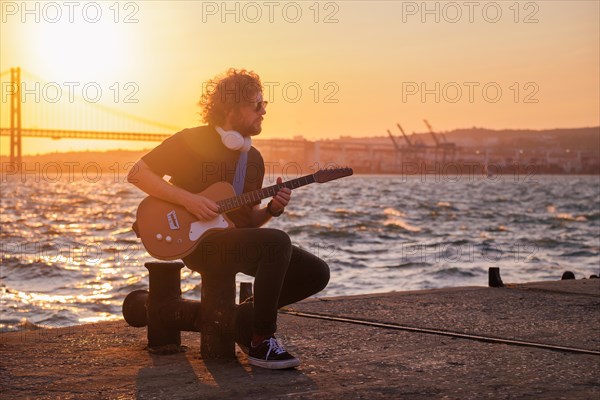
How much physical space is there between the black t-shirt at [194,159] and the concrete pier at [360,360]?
76cm

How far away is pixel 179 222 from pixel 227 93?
1.89 feet

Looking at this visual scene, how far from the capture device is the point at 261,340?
343 centimetres

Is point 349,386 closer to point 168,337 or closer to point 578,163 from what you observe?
point 168,337

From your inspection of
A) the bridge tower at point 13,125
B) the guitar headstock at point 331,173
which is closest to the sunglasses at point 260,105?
the guitar headstock at point 331,173

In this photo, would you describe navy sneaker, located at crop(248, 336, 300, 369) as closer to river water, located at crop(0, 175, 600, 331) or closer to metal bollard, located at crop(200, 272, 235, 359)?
metal bollard, located at crop(200, 272, 235, 359)

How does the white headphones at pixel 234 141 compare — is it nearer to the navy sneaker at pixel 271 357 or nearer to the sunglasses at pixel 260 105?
the sunglasses at pixel 260 105

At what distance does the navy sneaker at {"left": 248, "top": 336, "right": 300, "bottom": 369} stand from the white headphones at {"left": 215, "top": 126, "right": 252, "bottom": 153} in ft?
2.59

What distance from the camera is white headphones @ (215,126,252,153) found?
3502 millimetres

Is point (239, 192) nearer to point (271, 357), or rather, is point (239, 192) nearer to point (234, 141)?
point (234, 141)

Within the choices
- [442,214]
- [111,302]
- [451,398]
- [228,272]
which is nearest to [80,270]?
[111,302]

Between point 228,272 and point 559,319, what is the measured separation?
205 cm

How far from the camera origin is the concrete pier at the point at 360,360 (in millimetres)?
3006

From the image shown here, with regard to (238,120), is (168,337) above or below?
below

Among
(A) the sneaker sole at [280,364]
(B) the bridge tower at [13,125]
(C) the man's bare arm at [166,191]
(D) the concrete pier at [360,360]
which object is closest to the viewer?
(D) the concrete pier at [360,360]
